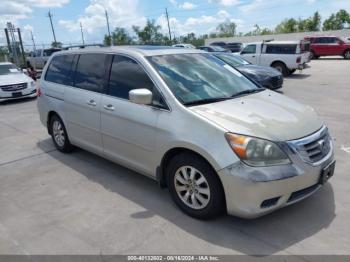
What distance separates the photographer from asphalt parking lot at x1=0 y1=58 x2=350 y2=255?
3.08 metres

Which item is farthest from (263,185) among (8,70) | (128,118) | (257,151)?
(8,70)

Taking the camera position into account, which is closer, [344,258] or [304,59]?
[344,258]

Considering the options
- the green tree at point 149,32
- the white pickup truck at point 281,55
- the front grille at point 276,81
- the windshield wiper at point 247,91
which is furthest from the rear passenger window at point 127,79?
the green tree at point 149,32

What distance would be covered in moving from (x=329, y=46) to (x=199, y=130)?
84.1ft

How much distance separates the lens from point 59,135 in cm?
575

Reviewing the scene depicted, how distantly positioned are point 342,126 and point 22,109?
9.05 meters

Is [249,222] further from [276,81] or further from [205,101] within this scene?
[276,81]

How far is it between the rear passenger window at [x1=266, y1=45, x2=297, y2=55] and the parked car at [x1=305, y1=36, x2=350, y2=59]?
10408mm

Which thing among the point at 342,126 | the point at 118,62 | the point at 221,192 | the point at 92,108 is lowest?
the point at 342,126

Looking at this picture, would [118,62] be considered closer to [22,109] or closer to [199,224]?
[199,224]

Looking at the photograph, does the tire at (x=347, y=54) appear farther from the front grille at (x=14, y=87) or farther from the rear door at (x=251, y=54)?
the front grille at (x=14, y=87)

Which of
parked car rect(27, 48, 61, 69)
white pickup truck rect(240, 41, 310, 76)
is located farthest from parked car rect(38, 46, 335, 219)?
parked car rect(27, 48, 61, 69)

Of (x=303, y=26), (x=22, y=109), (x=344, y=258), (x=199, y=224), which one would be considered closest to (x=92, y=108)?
(x=199, y=224)

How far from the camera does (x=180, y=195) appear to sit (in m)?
3.63
